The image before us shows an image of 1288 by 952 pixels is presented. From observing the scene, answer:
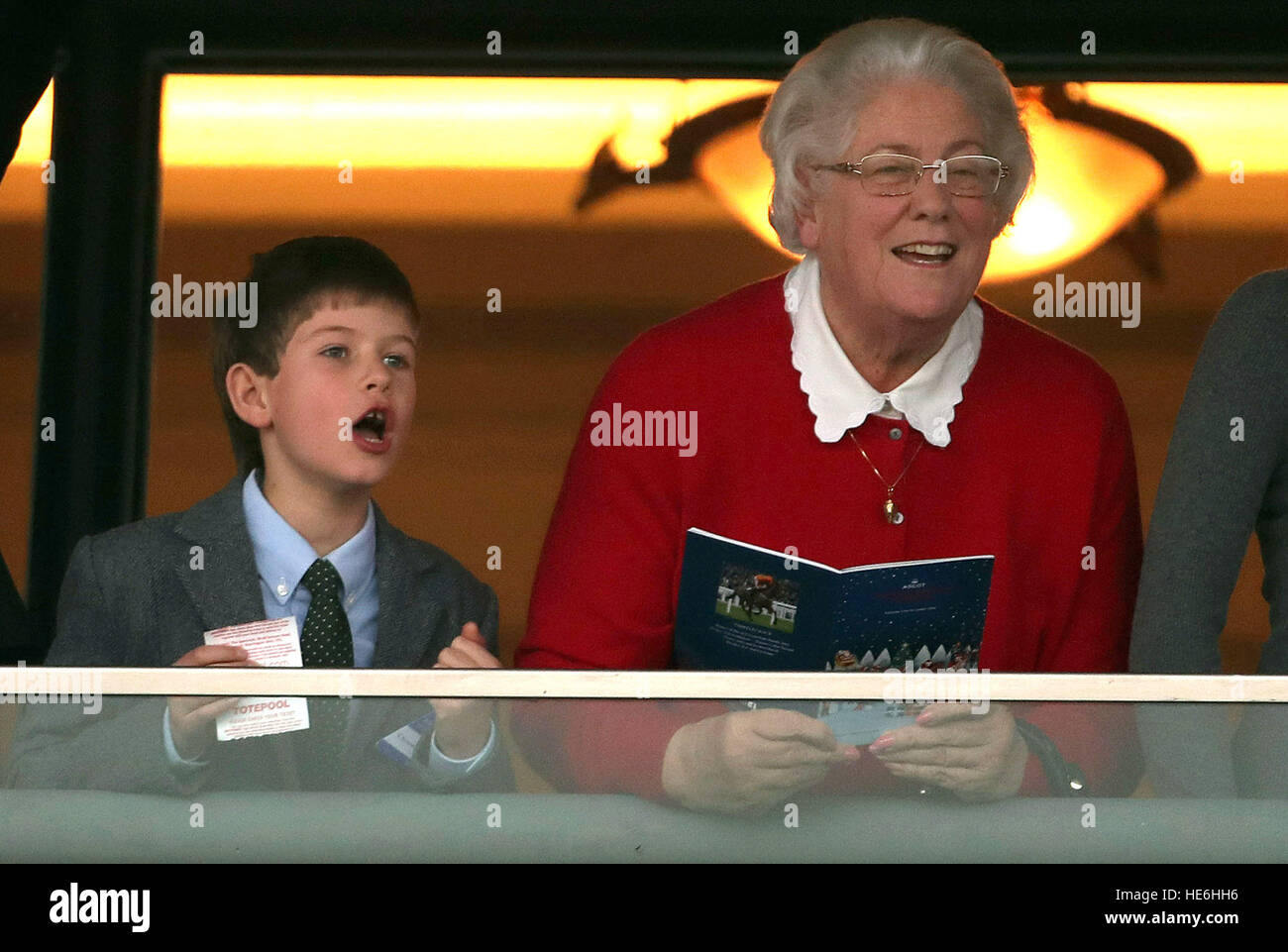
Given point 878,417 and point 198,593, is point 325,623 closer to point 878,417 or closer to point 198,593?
point 198,593

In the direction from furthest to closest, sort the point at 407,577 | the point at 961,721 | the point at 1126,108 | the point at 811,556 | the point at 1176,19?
1. the point at 1126,108
2. the point at 1176,19
3. the point at 407,577
4. the point at 811,556
5. the point at 961,721

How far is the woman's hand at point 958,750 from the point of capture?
1.37m

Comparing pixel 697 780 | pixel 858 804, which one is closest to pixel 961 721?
pixel 858 804

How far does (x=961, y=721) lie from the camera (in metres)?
1.37

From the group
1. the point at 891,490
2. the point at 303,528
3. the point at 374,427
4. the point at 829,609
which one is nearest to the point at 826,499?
the point at 891,490

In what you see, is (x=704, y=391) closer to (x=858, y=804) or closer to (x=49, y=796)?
(x=858, y=804)

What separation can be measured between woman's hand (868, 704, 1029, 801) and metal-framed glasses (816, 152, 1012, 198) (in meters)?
0.79

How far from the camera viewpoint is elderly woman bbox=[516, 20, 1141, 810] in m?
1.95

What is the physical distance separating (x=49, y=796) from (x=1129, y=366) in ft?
8.19

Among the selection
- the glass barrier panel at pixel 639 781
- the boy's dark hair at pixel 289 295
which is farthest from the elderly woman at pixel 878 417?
the glass barrier panel at pixel 639 781

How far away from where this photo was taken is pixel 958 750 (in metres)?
1.38

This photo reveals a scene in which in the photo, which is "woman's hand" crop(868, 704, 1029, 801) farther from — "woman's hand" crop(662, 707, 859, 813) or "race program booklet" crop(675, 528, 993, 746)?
"race program booklet" crop(675, 528, 993, 746)

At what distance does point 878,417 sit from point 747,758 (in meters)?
0.74

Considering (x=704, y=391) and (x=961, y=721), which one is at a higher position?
(x=704, y=391)
